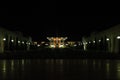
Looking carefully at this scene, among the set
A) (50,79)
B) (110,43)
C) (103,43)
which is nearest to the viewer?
(50,79)

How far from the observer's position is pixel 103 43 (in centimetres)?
6388

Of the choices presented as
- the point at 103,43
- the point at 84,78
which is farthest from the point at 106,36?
the point at 84,78

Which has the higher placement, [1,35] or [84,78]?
[1,35]

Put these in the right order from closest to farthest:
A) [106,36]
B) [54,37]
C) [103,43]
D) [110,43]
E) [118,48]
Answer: [118,48]
[110,43]
[106,36]
[103,43]
[54,37]

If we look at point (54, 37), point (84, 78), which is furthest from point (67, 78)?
point (54, 37)

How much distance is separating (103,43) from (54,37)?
269 feet

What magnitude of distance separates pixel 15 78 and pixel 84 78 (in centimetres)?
291

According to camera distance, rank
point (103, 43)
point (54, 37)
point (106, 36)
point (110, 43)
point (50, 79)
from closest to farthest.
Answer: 1. point (50, 79)
2. point (110, 43)
3. point (106, 36)
4. point (103, 43)
5. point (54, 37)

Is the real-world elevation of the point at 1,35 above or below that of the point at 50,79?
above

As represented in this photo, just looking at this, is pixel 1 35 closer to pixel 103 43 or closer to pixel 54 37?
pixel 103 43

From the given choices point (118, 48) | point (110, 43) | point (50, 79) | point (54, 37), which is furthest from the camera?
point (54, 37)

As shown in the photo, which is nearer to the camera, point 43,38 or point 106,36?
point 106,36

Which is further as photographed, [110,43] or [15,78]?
[110,43]

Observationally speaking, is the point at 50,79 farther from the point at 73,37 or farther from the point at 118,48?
the point at 73,37
